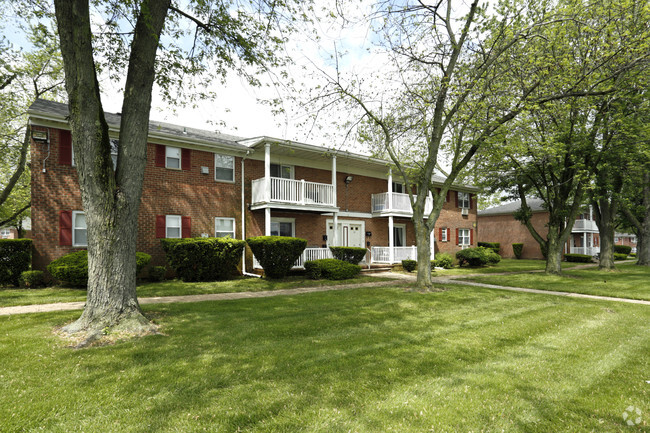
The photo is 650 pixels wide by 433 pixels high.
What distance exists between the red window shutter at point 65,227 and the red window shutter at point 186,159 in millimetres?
4320

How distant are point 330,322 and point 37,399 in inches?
183

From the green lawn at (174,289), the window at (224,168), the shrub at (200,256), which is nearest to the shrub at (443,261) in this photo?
the green lawn at (174,289)

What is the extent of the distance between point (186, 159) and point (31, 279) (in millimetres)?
6609

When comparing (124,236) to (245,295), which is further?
(245,295)

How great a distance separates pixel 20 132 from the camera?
1947 centimetres

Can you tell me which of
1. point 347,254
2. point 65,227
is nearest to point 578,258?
point 347,254

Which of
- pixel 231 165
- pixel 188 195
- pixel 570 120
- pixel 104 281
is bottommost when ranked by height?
pixel 104 281

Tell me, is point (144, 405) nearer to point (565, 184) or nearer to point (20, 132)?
point (565, 184)

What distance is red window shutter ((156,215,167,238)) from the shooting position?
13.5m

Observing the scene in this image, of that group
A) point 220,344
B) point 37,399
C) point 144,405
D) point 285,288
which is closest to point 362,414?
point 144,405

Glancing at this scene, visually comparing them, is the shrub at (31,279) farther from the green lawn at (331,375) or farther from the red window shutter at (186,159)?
the red window shutter at (186,159)

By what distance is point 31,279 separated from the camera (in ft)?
35.7

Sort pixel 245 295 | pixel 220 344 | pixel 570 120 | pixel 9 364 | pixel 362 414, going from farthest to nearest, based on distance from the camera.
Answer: pixel 570 120
pixel 245 295
pixel 220 344
pixel 9 364
pixel 362 414

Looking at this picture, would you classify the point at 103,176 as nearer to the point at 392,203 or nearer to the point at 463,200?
the point at 392,203
